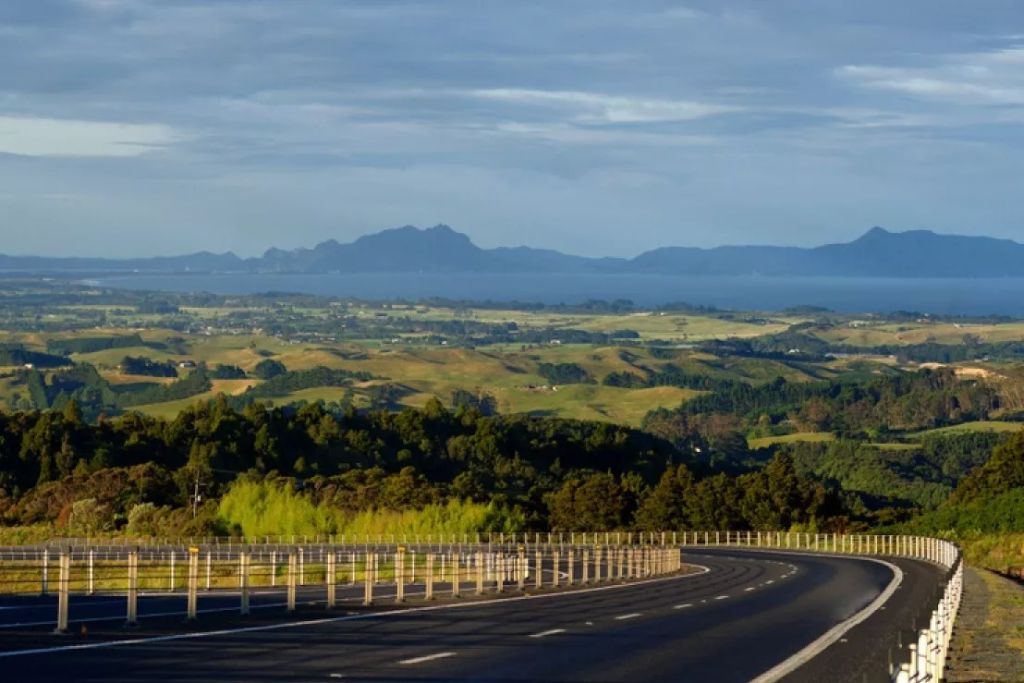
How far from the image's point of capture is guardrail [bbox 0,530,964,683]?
1056 inches

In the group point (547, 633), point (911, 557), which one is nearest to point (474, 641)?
point (547, 633)

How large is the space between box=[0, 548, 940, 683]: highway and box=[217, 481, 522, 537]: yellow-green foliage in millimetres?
57393

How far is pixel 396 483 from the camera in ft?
367

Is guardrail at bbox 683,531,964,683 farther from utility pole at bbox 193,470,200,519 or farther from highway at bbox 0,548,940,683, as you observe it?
utility pole at bbox 193,470,200,519

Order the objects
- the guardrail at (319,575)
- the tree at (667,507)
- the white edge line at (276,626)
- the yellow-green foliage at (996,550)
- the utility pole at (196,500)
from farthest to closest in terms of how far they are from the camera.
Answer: the tree at (667,507) → the utility pole at (196,500) → the yellow-green foliage at (996,550) → the guardrail at (319,575) → the white edge line at (276,626)

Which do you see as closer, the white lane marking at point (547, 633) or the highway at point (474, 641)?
the highway at point (474, 641)

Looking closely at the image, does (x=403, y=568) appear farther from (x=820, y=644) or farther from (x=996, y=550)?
(x=996, y=550)

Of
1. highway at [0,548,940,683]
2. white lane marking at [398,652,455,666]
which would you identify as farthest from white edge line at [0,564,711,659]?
white lane marking at [398,652,455,666]

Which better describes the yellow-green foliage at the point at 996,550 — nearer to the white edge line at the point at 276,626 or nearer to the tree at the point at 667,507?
the white edge line at the point at 276,626

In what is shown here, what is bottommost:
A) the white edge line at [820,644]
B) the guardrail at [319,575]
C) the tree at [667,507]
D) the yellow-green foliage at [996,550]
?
the tree at [667,507]

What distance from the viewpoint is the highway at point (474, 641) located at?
2203 cm

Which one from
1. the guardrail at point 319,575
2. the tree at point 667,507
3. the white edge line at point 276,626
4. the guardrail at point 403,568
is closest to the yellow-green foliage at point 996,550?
the guardrail at point 403,568

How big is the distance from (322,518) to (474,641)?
7615 cm

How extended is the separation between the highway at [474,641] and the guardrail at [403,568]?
729 millimetres
